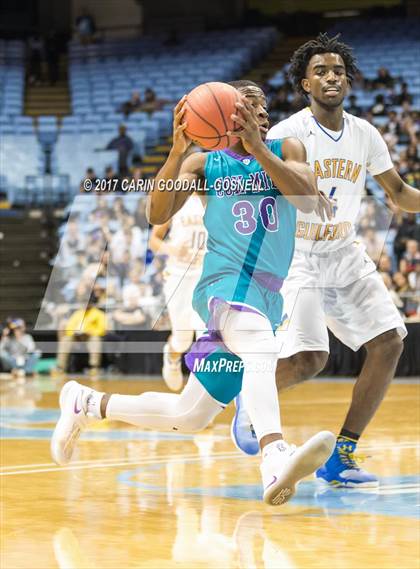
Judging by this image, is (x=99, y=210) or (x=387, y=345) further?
(x=99, y=210)

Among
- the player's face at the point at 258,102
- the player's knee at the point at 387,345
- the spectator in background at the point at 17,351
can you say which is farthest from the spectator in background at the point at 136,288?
the player's face at the point at 258,102

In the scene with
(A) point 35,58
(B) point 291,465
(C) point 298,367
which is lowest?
(A) point 35,58

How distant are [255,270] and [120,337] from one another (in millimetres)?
10523

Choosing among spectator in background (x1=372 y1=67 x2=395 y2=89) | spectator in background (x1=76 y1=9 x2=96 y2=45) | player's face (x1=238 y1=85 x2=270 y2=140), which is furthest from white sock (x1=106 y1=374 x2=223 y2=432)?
spectator in background (x1=76 y1=9 x2=96 y2=45)

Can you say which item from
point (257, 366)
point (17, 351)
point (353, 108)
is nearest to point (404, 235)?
point (353, 108)

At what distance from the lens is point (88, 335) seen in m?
16.0

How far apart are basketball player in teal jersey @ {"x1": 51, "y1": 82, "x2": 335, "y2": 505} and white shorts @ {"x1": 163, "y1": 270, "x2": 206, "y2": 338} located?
390 cm

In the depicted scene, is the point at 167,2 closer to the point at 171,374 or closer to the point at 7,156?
the point at 7,156

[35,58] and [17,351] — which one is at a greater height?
[35,58]

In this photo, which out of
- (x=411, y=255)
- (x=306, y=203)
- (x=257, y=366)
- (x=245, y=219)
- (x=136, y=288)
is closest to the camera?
(x=257, y=366)

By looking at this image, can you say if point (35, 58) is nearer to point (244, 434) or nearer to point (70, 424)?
point (244, 434)

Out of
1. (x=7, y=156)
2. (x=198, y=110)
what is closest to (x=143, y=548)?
(x=198, y=110)

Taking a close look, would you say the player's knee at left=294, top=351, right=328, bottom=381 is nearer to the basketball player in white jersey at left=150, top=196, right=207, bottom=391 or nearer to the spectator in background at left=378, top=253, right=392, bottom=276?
the basketball player in white jersey at left=150, top=196, right=207, bottom=391

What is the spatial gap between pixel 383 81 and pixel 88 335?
27.2 feet
